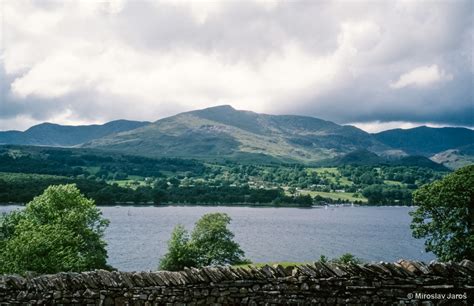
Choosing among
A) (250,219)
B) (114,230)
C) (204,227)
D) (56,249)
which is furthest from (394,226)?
(56,249)

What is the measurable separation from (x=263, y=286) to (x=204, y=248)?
159 feet

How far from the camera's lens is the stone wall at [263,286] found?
9680 mm

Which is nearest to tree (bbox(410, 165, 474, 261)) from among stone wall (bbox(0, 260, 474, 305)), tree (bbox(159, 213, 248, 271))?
stone wall (bbox(0, 260, 474, 305))

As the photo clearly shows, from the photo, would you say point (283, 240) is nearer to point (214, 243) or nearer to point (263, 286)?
point (214, 243)

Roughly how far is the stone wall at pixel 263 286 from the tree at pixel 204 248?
147ft

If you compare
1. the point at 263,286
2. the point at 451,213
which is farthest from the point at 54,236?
the point at 451,213

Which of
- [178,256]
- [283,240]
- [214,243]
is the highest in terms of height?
[214,243]

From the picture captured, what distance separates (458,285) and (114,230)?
114 metres

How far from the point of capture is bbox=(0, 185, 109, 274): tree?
31109 mm

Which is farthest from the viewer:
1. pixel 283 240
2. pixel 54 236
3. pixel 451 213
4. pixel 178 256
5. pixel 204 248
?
pixel 283 240

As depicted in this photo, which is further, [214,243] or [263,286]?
[214,243]

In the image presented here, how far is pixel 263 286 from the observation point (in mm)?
10414

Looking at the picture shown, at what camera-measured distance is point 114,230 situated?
117688mm

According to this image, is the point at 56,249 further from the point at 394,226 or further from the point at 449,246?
the point at 394,226
